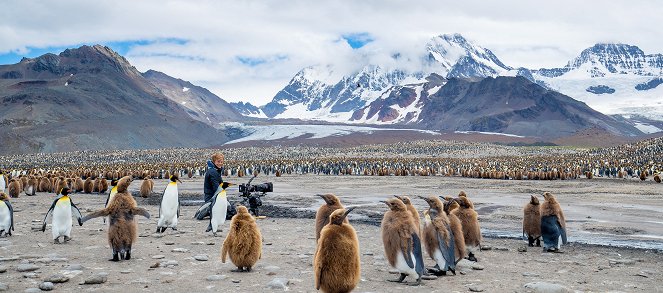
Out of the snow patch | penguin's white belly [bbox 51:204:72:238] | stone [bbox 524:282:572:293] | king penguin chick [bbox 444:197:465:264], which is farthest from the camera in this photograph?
the snow patch

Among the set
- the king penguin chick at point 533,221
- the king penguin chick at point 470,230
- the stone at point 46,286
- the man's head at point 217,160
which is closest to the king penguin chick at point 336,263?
the stone at point 46,286

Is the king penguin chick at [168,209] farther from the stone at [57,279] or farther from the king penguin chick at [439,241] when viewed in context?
the king penguin chick at [439,241]

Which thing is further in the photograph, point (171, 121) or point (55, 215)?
point (171, 121)

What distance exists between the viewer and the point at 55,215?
9.51 meters

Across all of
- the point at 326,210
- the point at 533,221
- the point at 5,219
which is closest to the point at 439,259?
the point at 326,210

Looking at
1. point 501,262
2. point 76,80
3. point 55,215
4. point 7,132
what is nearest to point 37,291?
point 55,215

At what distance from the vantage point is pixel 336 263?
5.46 metres

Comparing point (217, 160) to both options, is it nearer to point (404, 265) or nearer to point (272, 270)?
point (272, 270)

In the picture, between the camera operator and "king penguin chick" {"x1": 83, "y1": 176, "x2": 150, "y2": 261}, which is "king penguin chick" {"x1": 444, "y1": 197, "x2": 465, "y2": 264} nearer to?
"king penguin chick" {"x1": 83, "y1": 176, "x2": 150, "y2": 261}

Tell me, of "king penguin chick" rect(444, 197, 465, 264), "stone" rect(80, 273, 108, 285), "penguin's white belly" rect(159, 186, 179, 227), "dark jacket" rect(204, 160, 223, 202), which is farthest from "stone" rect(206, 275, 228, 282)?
"dark jacket" rect(204, 160, 223, 202)

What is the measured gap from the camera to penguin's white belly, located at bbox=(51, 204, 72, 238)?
31.2 ft

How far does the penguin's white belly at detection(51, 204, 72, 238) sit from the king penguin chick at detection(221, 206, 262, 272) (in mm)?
3636

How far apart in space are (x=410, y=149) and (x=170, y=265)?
224ft

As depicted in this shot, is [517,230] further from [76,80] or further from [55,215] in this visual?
[76,80]
